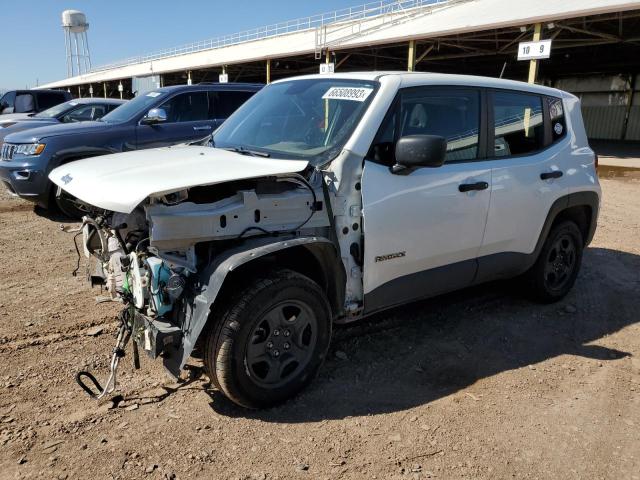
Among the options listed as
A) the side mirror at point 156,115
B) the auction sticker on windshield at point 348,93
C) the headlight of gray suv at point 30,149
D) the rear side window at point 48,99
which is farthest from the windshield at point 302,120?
the rear side window at point 48,99

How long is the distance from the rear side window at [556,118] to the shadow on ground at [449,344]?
4.88 feet

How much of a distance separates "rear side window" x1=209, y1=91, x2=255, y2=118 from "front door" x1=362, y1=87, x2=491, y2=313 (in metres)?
5.25

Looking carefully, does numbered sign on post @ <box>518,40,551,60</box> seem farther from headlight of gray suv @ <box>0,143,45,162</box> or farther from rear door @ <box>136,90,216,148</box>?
headlight of gray suv @ <box>0,143,45,162</box>

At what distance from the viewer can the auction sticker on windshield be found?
3.43 metres

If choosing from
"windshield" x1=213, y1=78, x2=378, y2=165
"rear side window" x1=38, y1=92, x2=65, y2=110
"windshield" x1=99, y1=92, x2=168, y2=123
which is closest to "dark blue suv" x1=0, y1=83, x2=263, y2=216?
"windshield" x1=99, y1=92, x2=168, y2=123

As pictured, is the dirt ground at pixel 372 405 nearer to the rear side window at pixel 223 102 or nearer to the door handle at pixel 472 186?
the door handle at pixel 472 186

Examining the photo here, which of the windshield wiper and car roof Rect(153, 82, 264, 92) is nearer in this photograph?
the windshield wiper

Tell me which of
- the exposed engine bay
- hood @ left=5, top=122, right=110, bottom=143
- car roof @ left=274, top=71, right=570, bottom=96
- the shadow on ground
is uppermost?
car roof @ left=274, top=71, right=570, bottom=96

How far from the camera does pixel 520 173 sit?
4.12 m

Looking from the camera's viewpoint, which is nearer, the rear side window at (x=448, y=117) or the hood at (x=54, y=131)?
the rear side window at (x=448, y=117)

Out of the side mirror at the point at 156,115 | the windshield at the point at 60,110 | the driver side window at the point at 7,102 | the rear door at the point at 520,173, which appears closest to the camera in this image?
the rear door at the point at 520,173

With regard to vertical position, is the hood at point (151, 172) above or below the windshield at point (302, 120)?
below

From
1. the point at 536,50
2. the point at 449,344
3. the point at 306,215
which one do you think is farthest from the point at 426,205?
the point at 536,50

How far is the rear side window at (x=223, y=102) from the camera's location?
829 centimetres
